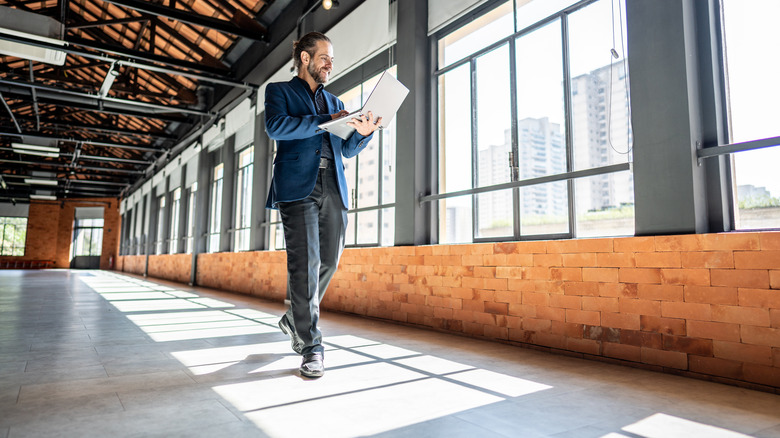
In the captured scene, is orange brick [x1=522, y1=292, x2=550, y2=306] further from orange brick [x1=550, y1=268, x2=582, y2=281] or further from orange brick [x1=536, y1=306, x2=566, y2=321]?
orange brick [x1=550, y1=268, x2=582, y2=281]

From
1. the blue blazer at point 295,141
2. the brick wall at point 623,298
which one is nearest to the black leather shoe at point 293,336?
the blue blazer at point 295,141

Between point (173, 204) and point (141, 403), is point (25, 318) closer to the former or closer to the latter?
point (141, 403)

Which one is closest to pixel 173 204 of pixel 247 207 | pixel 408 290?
pixel 247 207

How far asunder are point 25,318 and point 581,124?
4702 mm

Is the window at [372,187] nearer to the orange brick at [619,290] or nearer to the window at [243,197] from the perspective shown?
the orange brick at [619,290]

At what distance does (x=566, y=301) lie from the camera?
2.69 meters

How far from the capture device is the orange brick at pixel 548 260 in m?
2.77

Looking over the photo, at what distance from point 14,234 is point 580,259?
2860 cm

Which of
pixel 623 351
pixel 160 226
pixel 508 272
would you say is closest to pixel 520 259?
pixel 508 272

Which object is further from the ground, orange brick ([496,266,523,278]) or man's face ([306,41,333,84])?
man's face ([306,41,333,84])

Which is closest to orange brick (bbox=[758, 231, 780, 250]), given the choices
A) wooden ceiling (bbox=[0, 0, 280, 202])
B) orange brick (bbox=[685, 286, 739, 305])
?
orange brick (bbox=[685, 286, 739, 305])

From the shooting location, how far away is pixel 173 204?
48.0ft

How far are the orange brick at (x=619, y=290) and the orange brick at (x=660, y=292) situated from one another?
0.03 meters

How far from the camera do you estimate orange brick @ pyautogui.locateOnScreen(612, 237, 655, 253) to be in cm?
232
